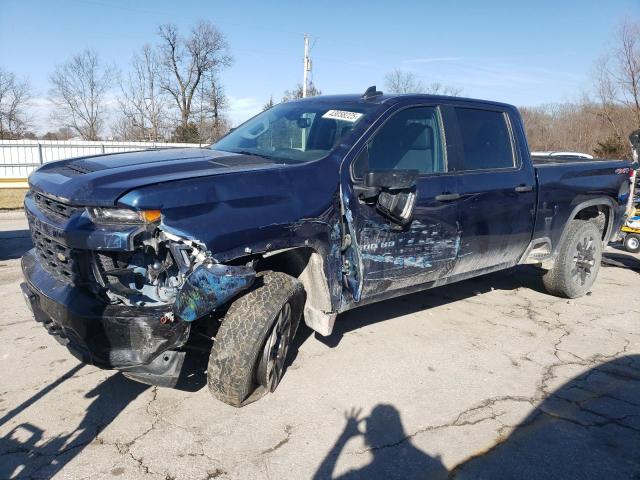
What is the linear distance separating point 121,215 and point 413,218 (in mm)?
2021

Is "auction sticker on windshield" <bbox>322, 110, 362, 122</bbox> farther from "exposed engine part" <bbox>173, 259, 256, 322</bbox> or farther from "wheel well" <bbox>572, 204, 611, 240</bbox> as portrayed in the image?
"wheel well" <bbox>572, 204, 611, 240</bbox>

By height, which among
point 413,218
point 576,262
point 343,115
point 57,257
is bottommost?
point 576,262

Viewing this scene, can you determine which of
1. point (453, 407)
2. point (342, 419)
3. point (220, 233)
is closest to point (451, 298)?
point (453, 407)

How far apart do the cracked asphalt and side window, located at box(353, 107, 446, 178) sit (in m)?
1.49

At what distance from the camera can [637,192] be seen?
9117 millimetres

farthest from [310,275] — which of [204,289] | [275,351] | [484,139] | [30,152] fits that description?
[30,152]

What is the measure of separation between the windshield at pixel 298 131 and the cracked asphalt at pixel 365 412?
1586mm

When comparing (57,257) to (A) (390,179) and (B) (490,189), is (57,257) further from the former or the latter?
(B) (490,189)

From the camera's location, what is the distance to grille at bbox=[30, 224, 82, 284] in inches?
116

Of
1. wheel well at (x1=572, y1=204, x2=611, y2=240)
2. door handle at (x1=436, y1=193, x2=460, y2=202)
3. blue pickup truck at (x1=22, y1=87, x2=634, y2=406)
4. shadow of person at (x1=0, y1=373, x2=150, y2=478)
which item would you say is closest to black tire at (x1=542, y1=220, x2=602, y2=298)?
wheel well at (x1=572, y1=204, x2=611, y2=240)

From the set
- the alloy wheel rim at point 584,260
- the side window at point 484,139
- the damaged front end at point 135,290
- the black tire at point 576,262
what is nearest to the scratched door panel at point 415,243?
the side window at point 484,139

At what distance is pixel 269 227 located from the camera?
3.05 meters

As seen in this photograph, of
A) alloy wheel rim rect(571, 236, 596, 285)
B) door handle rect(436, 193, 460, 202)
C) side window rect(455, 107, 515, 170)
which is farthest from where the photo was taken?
alloy wheel rim rect(571, 236, 596, 285)

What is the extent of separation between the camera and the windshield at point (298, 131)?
3.79 metres
